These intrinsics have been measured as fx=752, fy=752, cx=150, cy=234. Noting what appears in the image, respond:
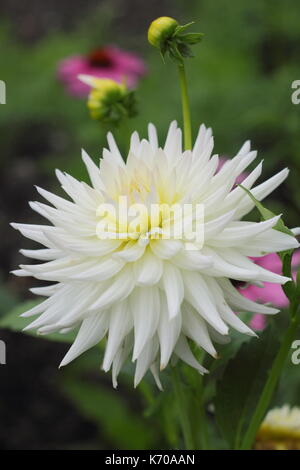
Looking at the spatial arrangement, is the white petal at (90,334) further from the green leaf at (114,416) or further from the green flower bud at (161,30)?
the green leaf at (114,416)

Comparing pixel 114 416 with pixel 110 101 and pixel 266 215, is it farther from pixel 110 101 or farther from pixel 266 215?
pixel 266 215

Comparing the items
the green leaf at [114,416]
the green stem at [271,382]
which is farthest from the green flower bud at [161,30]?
the green leaf at [114,416]

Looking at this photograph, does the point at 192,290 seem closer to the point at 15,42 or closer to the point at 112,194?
the point at 112,194

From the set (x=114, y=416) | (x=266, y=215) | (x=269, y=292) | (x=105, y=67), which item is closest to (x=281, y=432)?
(x=269, y=292)

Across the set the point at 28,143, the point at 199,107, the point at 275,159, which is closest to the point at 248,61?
the point at 199,107

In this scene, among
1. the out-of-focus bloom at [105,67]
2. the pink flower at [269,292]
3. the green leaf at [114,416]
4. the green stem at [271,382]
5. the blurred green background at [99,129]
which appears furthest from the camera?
the out-of-focus bloom at [105,67]
